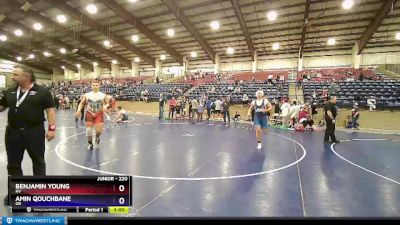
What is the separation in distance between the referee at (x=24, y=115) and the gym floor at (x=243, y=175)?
2.53 ft

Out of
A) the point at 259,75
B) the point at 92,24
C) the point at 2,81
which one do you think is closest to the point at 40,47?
the point at 2,81

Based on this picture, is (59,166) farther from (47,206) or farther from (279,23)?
(279,23)

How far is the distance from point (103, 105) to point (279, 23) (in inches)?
900

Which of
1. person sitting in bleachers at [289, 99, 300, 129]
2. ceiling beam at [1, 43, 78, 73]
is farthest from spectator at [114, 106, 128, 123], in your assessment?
ceiling beam at [1, 43, 78, 73]

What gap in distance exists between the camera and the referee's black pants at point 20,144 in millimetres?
3615

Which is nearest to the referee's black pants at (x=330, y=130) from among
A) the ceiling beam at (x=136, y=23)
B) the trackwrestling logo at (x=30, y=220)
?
the trackwrestling logo at (x=30, y=220)

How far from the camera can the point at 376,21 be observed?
77.6 ft

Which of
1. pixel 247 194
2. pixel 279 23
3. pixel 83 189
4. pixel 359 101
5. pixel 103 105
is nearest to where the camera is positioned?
pixel 83 189

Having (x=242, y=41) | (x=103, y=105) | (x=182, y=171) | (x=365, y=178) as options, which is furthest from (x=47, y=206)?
(x=242, y=41)

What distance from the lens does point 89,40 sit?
35.0 meters

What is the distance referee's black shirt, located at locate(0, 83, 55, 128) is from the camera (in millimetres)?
3547

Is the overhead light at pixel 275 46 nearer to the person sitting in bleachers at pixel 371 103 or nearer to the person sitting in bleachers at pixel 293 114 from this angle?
the person sitting in bleachers at pixel 371 103

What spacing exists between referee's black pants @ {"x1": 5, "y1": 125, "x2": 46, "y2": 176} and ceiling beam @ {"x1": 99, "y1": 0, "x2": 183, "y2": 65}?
70.1 feet

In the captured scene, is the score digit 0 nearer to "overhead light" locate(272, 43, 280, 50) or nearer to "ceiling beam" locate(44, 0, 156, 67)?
"ceiling beam" locate(44, 0, 156, 67)
